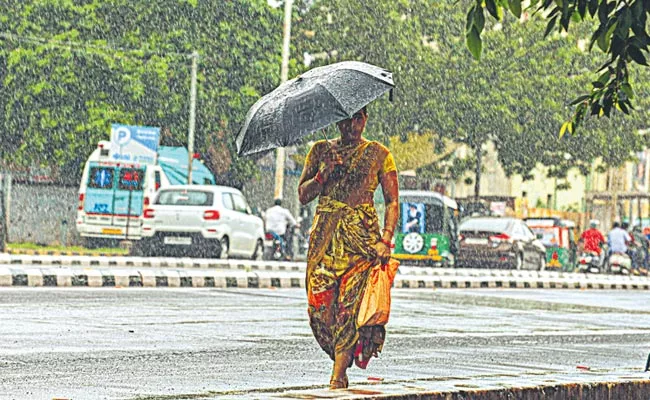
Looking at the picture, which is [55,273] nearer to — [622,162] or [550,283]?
[550,283]

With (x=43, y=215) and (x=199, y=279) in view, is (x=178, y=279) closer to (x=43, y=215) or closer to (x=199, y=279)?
(x=199, y=279)

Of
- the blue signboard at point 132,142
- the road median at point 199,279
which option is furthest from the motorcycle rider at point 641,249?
the blue signboard at point 132,142

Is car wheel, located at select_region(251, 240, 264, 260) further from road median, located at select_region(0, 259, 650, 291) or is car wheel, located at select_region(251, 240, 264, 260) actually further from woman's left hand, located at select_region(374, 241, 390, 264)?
woman's left hand, located at select_region(374, 241, 390, 264)

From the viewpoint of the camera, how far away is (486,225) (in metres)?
37.6

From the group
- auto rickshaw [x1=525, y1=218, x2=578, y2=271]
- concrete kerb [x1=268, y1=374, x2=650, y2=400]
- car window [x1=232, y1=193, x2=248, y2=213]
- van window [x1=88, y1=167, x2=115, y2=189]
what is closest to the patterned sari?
concrete kerb [x1=268, y1=374, x2=650, y2=400]

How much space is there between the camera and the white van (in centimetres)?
3747

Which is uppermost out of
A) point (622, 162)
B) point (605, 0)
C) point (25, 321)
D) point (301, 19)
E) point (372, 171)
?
point (301, 19)

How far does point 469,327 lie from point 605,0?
860 cm

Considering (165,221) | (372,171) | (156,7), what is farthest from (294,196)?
(372,171)

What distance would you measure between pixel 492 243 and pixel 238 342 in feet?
84.4

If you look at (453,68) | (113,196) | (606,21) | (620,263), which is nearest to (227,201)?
(113,196)

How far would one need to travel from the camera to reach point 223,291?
20.6 m

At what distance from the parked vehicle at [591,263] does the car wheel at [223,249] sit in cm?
1462

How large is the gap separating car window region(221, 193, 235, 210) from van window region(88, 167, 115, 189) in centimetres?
724
